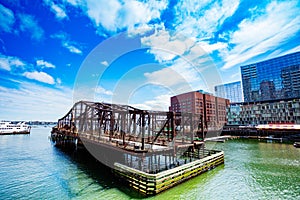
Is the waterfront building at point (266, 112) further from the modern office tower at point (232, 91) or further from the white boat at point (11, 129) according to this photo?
the white boat at point (11, 129)

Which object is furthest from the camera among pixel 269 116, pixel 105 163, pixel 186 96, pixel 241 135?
pixel 186 96

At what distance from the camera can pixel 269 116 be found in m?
67.3

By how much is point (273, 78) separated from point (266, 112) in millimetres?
41041

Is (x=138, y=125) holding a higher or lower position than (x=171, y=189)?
higher

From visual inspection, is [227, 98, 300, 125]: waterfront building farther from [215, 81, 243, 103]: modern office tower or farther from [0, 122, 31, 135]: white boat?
[0, 122, 31, 135]: white boat

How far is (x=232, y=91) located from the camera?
17062 centimetres

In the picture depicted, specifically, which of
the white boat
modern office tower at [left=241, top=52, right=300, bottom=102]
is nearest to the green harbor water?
the white boat

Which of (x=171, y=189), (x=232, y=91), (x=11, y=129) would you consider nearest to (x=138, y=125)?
(x=171, y=189)

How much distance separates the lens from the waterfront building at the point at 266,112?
61569mm

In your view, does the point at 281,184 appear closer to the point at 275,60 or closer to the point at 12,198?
the point at 12,198

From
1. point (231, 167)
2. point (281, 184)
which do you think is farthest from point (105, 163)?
point (281, 184)

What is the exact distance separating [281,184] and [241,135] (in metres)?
51.5

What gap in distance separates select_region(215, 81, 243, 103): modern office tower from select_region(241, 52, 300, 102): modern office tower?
55370 millimetres

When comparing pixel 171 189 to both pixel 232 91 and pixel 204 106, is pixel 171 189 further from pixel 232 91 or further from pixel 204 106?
pixel 232 91
